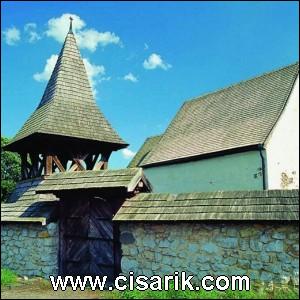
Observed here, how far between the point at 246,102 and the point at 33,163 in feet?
35.8

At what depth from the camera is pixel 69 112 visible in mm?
12109

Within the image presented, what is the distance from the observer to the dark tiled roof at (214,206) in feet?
22.6

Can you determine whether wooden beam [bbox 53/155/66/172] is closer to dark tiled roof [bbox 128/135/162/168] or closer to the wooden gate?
the wooden gate

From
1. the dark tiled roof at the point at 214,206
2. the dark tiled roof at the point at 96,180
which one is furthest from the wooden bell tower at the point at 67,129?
the dark tiled roof at the point at 214,206

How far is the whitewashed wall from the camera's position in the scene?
49.9 feet

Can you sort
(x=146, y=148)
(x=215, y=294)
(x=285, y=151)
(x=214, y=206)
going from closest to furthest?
(x=215, y=294) < (x=214, y=206) < (x=285, y=151) < (x=146, y=148)

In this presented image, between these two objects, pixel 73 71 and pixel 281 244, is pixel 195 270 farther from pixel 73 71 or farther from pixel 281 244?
pixel 73 71

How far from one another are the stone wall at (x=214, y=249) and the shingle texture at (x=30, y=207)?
7.58ft

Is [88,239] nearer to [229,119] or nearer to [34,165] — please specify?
[34,165]

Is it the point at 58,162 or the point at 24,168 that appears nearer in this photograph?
the point at 58,162

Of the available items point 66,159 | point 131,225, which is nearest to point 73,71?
point 66,159

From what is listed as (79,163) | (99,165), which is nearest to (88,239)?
(79,163)

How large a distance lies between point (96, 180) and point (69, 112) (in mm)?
3714

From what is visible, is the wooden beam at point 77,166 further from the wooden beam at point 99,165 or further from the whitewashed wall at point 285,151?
the whitewashed wall at point 285,151
